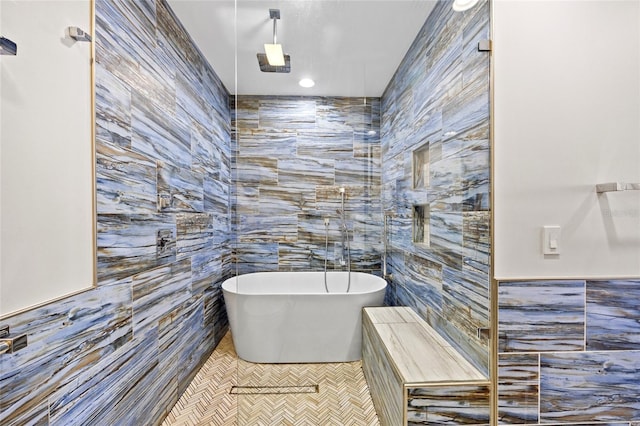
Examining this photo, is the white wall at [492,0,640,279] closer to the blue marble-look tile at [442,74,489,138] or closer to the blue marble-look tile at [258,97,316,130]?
the blue marble-look tile at [442,74,489,138]

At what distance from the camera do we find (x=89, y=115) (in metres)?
1.35

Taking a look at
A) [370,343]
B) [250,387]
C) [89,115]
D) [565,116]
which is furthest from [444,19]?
[250,387]

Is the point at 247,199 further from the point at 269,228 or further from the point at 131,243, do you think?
the point at 131,243

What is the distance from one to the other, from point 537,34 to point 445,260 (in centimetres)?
121

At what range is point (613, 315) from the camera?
138cm

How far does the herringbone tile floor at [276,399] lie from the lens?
6.28ft

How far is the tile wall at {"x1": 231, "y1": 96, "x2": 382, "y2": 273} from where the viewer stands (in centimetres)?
224

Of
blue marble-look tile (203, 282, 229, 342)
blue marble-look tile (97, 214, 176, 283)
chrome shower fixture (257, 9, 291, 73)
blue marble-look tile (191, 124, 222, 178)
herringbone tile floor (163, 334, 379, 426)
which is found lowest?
herringbone tile floor (163, 334, 379, 426)

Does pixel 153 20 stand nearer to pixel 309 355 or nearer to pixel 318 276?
pixel 318 276

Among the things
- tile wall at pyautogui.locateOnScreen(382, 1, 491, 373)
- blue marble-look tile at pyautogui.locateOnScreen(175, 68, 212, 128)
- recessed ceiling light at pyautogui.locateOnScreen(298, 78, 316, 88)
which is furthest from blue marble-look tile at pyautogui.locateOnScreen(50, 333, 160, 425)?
recessed ceiling light at pyautogui.locateOnScreen(298, 78, 316, 88)

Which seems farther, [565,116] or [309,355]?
[309,355]

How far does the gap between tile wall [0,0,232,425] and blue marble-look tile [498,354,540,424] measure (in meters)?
1.80

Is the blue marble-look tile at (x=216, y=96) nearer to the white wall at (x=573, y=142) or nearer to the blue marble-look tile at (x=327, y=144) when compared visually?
the blue marble-look tile at (x=327, y=144)

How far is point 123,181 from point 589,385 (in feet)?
7.90
